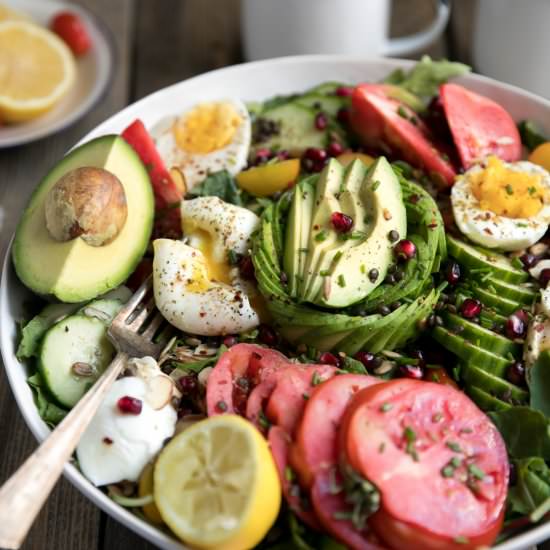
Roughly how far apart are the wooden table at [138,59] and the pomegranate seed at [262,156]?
3.95 feet

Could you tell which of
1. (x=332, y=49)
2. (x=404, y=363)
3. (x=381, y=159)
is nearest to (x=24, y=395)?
(x=404, y=363)

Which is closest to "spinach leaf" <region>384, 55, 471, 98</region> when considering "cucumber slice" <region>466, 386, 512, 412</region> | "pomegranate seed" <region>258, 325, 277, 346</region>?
"pomegranate seed" <region>258, 325, 277, 346</region>

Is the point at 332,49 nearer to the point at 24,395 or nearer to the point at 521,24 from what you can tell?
the point at 521,24

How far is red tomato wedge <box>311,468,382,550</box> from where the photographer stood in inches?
84.9

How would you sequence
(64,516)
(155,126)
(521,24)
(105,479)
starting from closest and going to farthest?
(105,479)
(64,516)
(155,126)
(521,24)

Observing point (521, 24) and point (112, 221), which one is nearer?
point (112, 221)

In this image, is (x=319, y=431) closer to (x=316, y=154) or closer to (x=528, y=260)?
(x=528, y=260)

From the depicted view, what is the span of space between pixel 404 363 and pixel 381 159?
734 mm

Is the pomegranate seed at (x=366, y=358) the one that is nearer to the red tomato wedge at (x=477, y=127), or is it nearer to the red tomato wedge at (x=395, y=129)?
the red tomato wedge at (x=395, y=129)

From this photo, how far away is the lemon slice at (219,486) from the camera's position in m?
2.11

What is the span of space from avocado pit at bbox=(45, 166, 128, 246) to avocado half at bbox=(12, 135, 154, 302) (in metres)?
0.04

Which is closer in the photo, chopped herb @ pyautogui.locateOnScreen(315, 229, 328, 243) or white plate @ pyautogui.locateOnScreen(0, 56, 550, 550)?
chopped herb @ pyautogui.locateOnScreen(315, 229, 328, 243)

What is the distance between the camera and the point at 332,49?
4.14 m

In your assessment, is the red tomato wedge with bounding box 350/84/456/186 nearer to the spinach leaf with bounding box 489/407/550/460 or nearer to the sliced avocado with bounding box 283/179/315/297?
the sliced avocado with bounding box 283/179/315/297
